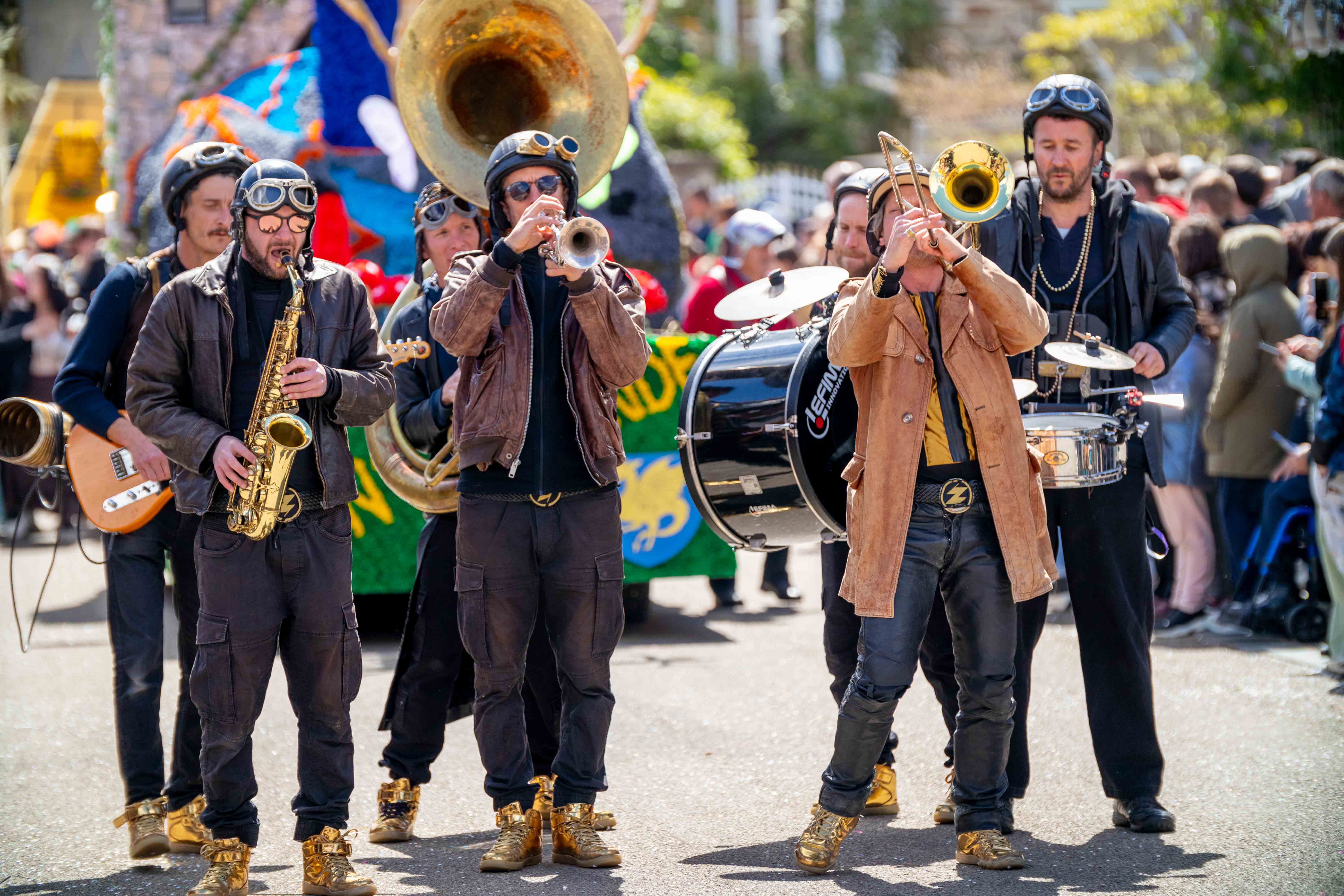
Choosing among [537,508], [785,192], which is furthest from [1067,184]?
[785,192]

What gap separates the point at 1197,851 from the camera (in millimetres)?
4750

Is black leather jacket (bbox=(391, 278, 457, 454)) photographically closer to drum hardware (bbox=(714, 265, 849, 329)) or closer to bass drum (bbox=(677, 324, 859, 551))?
bass drum (bbox=(677, 324, 859, 551))

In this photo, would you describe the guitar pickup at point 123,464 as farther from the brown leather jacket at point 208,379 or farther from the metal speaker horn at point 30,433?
the brown leather jacket at point 208,379

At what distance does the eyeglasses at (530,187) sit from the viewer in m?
4.67

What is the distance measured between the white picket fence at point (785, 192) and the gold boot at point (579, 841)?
1649cm

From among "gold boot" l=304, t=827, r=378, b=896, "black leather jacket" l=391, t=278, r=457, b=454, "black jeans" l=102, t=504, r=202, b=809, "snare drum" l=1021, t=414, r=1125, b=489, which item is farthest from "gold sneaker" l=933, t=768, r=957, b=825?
"black jeans" l=102, t=504, r=202, b=809

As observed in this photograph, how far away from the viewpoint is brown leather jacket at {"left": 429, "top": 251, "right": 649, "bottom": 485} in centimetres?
459

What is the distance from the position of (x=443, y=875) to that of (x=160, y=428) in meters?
1.53

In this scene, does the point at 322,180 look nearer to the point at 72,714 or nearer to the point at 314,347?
the point at 72,714

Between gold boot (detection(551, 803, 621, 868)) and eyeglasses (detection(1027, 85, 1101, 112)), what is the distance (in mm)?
2588

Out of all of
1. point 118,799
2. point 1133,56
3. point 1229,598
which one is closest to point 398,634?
point 118,799

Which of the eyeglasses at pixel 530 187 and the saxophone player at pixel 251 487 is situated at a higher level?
the eyeglasses at pixel 530 187

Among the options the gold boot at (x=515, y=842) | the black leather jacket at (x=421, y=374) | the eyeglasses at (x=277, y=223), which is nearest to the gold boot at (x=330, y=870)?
the gold boot at (x=515, y=842)

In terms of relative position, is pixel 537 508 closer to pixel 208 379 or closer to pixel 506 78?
pixel 208 379
